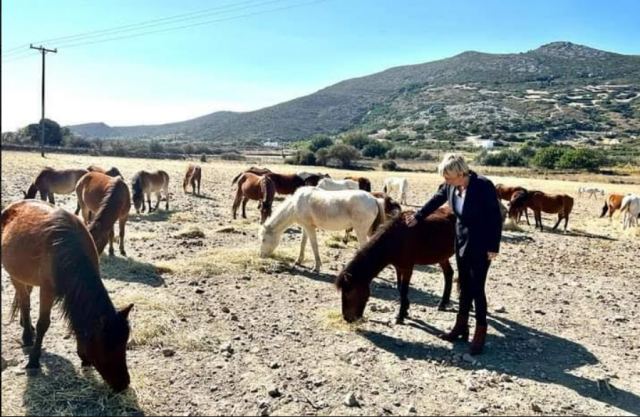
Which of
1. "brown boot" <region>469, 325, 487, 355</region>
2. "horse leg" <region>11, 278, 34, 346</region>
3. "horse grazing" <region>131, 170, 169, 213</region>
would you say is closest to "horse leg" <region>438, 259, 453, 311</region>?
"brown boot" <region>469, 325, 487, 355</region>

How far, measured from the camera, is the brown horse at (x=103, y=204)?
6952 millimetres

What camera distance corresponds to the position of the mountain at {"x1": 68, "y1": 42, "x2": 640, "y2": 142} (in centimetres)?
10981

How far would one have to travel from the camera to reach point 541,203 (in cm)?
1717

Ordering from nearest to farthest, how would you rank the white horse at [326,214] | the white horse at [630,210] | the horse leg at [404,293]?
the horse leg at [404,293], the white horse at [326,214], the white horse at [630,210]

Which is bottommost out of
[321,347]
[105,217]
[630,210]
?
[321,347]

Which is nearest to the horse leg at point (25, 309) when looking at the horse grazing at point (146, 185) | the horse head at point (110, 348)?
the horse head at point (110, 348)

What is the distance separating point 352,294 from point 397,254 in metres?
0.81

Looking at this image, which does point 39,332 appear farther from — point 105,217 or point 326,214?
point 326,214

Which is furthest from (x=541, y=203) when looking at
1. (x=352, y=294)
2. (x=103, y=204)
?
(x=103, y=204)

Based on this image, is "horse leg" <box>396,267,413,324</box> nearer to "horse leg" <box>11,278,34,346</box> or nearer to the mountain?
"horse leg" <box>11,278,34,346</box>

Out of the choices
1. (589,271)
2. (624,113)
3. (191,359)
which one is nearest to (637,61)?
(624,113)

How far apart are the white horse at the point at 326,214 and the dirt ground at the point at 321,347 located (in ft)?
2.08

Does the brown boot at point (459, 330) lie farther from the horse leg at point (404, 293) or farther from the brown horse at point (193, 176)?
the brown horse at point (193, 176)

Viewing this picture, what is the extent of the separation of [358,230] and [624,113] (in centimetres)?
11822
